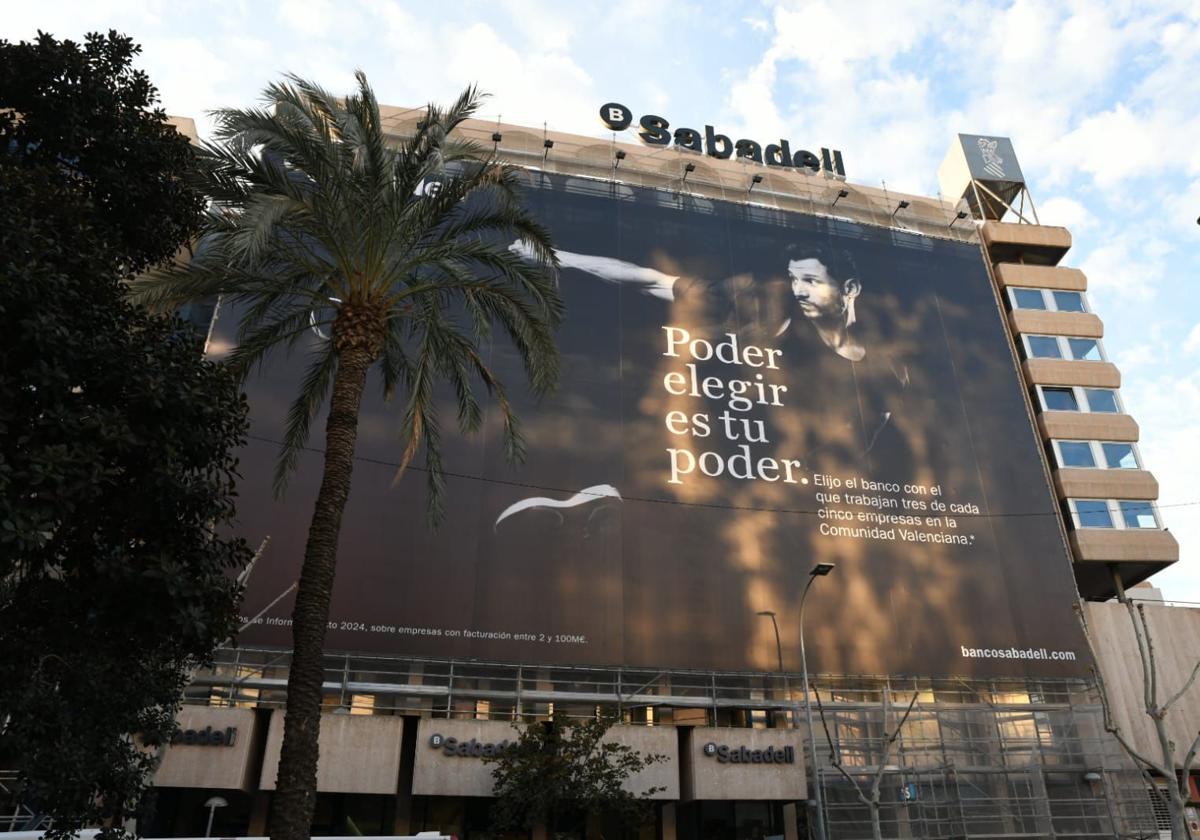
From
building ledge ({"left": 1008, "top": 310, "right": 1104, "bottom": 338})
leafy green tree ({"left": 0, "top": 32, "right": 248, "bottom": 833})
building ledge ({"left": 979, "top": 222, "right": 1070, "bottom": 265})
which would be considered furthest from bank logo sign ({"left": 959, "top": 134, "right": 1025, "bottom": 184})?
leafy green tree ({"left": 0, "top": 32, "right": 248, "bottom": 833})

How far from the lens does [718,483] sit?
3409 cm

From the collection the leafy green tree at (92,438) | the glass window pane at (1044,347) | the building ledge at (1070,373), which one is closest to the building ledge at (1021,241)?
the glass window pane at (1044,347)

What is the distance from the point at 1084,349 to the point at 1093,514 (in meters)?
9.50

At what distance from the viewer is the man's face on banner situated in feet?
129

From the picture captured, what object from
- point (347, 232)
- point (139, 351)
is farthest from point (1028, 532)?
point (139, 351)

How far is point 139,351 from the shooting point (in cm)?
981

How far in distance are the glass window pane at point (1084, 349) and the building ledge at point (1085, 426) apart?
351 cm

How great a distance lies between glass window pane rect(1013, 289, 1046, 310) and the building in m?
0.14

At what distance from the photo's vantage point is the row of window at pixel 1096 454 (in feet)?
133

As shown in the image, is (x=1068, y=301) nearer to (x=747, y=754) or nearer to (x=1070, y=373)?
(x=1070, y=373)

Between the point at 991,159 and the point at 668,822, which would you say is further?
the point at 991,159

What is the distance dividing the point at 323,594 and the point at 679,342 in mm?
25260

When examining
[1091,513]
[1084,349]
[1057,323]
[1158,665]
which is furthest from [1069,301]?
[1158,665]

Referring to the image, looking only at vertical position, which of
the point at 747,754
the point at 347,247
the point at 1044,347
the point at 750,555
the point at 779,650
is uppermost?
the point at 1044,347
